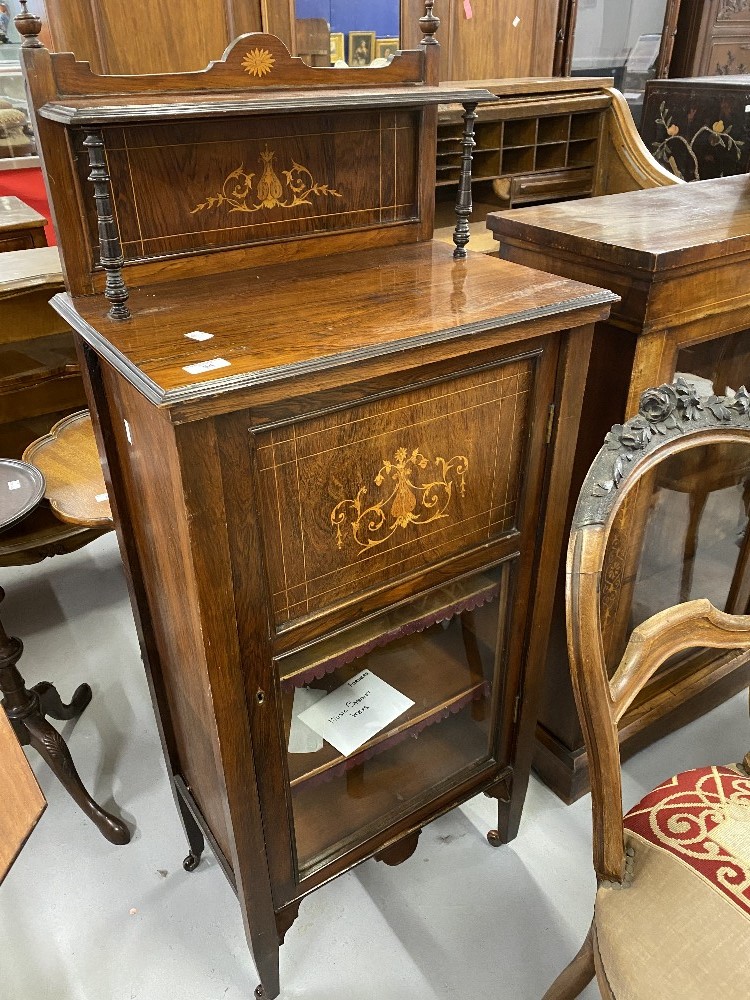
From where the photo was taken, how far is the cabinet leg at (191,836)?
4.28ft

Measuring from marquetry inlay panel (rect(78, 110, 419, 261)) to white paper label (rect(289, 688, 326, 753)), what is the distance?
0.62 m

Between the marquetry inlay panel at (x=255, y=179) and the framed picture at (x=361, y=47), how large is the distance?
1793 millimetres

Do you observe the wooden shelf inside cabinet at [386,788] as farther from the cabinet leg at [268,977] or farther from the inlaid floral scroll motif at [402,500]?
the inlaid floral scroll motif at [402,500]

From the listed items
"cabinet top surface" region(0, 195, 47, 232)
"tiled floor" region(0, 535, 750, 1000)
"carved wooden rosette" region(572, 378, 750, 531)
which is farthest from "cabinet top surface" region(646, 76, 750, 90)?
"cabinet top surface" region(0, 195, 47, 232)

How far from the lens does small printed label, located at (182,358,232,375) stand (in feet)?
2.29

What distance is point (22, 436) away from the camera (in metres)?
2.19

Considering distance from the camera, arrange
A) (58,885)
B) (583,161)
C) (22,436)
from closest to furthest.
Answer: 1. (58,885)
2. (22,436)
3. (583,161)

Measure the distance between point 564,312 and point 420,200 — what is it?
0.39 meters

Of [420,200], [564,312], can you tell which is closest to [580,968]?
[564,312]

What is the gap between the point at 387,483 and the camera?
2.93 ft

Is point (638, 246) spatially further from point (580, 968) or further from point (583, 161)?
point (583, 161)

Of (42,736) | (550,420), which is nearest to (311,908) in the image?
(42,736)

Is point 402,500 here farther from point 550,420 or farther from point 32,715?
point 32,715

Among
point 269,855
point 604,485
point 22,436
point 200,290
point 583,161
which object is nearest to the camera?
point 604,485
